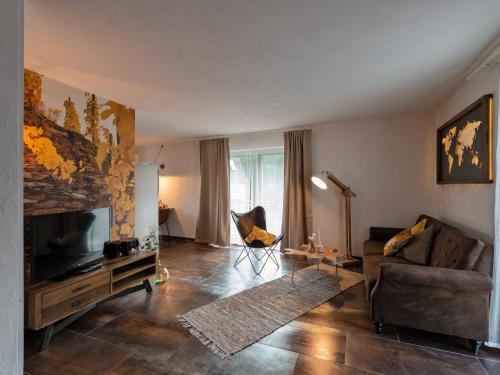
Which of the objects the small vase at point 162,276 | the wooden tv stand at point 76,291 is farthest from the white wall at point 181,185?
the wooden tv stand at point 76,291

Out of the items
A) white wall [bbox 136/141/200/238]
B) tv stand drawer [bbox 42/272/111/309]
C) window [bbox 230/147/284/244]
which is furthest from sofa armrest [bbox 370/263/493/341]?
white wall [bbox 136/141/200/238]

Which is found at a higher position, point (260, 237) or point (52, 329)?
point (260, 237)

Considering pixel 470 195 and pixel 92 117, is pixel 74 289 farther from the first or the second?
pixel 470 195

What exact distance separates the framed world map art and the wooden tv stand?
11.3ft

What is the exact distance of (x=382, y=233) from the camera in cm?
382

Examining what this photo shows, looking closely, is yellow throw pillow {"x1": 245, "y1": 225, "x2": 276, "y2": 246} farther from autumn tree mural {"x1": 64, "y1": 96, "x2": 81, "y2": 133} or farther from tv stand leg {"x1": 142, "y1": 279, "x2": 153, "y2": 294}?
A: autumn tree mural {"x1": 64, "y1": 96, "x2": 81, "y2": 133}

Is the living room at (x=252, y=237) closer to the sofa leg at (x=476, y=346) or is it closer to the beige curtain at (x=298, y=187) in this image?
the sofa leg at (x=476, y=346)

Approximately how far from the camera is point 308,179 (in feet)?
15.0

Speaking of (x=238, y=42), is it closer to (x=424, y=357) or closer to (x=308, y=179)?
(x=424, y=357)

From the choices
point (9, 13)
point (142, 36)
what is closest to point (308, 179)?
point (142, 36)

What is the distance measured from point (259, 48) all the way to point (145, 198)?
266 cm

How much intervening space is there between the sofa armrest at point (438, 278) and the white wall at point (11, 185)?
2.35 metres

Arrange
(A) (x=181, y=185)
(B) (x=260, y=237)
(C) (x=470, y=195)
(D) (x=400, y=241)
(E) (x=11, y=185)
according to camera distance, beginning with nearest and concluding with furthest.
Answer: (E) (x=11, y=185) < (C) (x=470, y=195) < (D) (x=400, y=241) < (B) (x=260, y=237) < (A) (x=181, y=185)

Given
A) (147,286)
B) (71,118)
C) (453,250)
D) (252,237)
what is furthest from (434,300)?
(71,118)
